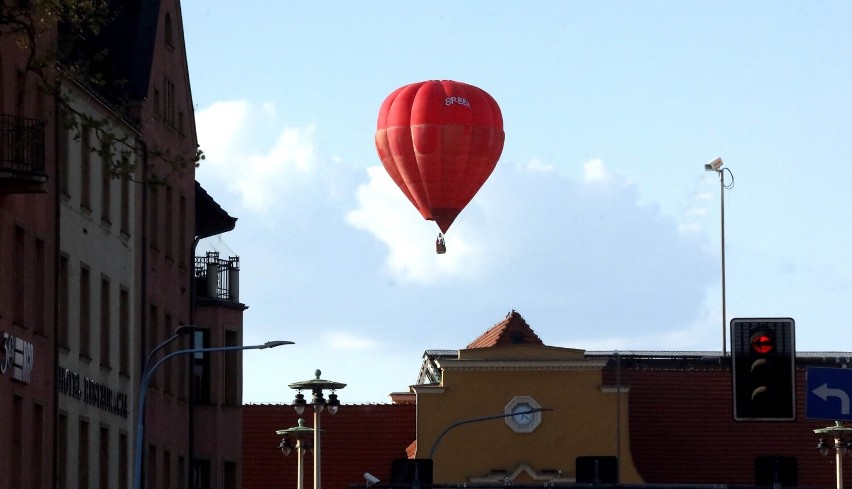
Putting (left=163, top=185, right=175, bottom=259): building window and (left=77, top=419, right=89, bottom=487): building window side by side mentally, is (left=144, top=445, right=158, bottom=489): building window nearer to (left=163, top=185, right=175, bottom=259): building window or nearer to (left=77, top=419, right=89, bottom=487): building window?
(left=77, top=419, right=89, bottom=487): building window

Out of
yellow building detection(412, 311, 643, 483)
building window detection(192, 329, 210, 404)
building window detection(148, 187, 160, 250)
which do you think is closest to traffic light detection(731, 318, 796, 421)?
building window detection(148, 187, 160, 250)

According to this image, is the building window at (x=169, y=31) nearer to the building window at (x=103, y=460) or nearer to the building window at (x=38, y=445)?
the building window at (x=103, y=460)

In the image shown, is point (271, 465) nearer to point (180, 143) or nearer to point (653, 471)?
point (653, 471)

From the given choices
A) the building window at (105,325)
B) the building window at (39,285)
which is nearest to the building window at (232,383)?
the building window at (105,325)

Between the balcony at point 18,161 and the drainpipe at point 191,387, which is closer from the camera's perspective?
the balcony at point 18,161

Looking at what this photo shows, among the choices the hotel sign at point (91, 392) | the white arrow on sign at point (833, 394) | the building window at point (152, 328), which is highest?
the building window at point (152, 328)

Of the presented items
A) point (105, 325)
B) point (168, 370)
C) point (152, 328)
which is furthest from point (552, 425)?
point (105, 325)

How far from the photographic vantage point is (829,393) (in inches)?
1099

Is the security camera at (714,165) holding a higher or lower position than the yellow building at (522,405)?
higher

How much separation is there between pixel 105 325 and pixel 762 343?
1316 inches

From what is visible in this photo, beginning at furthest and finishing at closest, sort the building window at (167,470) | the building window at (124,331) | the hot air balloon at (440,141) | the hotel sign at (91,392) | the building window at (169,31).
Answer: the hot air balloon at (440,141) → the building window at (169,31) → the building window at (167,470) → the building window at (124,331) → the hotel sign at (91,392)

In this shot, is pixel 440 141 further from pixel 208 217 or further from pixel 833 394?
pixel 833 394

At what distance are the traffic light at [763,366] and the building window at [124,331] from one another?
3461cm

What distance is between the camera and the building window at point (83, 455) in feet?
178
